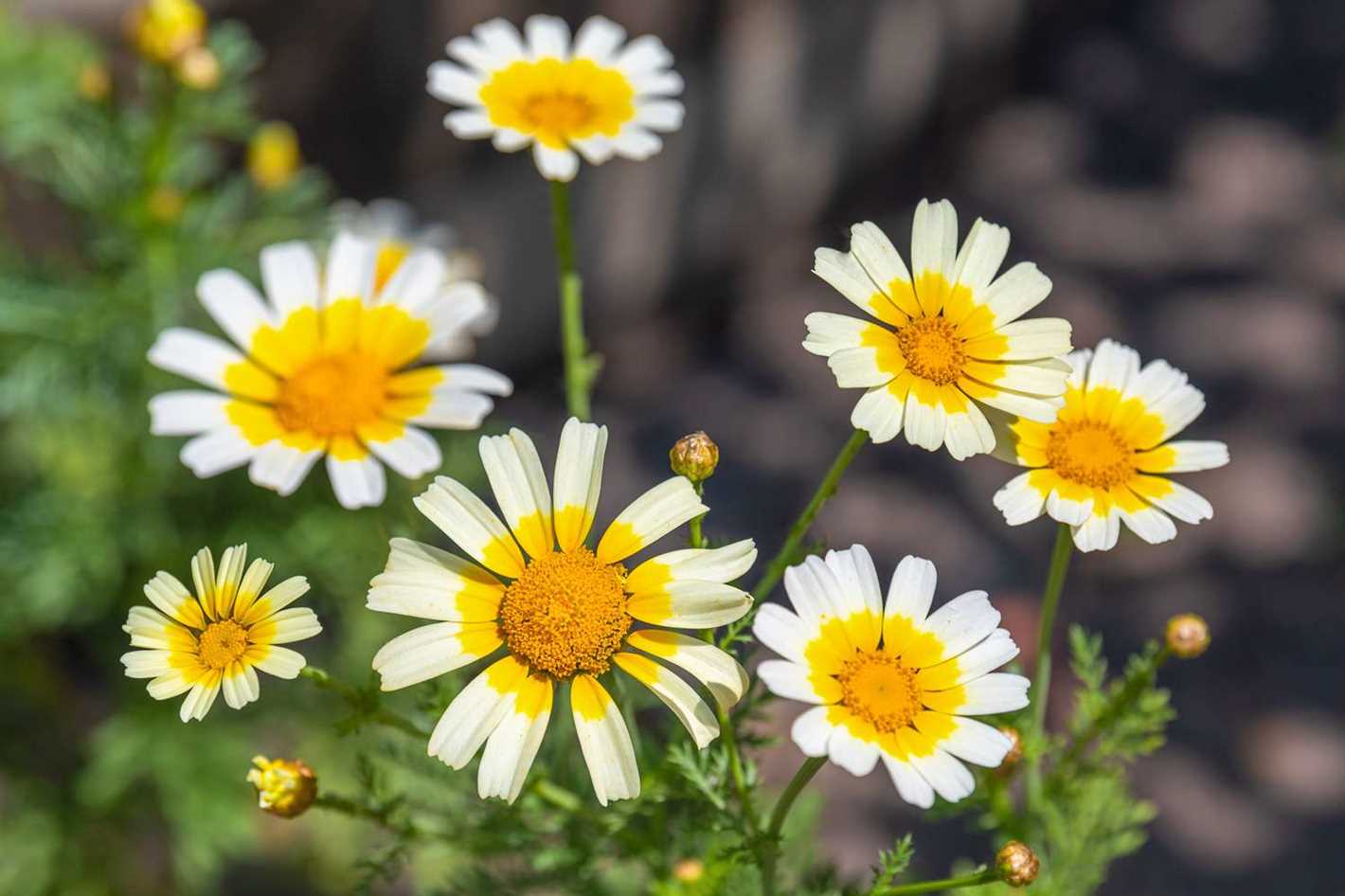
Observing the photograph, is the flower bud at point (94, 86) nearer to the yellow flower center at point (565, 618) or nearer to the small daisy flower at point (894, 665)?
the yellow flower center at point (565, 618)

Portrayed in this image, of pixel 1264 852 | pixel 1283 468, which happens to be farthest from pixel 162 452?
pixel 1283 468

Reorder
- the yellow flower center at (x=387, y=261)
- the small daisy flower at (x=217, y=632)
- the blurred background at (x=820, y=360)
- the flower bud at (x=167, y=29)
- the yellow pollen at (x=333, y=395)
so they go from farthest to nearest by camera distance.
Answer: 1. the blurred background at (x=820, y=360)
2. the flower bud at (x=167, y=29)
3. the yellow flower center at (x=387, y=261)
4. the yellow pollen at (x=333, y=395)
5. the small daisy flower at (x=217, y=632)

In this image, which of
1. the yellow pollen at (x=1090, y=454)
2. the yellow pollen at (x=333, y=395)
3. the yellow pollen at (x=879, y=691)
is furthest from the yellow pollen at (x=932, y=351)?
the yellow pollen at (x=333, y=395)

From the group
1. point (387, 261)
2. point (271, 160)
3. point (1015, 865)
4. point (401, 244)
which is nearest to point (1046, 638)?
point (1015, 865)

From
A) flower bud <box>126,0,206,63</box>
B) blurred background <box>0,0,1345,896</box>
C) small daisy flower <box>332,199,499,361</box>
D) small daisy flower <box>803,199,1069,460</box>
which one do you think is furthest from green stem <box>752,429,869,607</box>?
flower bud <box>126,0,206,63</box>

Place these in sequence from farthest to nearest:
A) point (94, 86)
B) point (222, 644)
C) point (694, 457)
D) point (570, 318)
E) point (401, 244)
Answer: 1. point (401, 244)
2. point (94, 86)
3. point (570, 318)
4. point (694, 457)
5. point (222, 644)

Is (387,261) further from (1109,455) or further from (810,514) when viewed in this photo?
(1109,455)

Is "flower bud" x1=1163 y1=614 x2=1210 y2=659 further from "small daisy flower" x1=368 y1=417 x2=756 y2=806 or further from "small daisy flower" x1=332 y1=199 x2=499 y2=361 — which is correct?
"small daisy flower" x1=332 y1=199 x2=499 y2=361

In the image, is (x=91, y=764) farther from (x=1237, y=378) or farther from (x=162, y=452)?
(x=1237, y=378)
